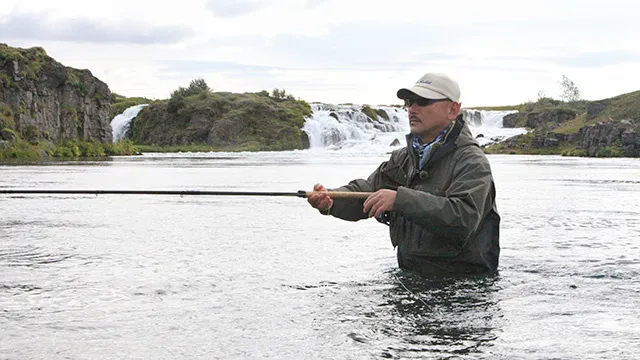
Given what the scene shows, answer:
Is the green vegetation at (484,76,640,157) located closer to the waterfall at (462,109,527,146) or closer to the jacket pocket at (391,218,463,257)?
the waterfall at (462,109,527,146)

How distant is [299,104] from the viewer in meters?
112

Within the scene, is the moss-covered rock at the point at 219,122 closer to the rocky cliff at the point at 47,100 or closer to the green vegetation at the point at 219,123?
the green vegetation at the point at 219,123

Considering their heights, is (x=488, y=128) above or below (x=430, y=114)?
above

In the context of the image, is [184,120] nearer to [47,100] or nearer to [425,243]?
[47,100]

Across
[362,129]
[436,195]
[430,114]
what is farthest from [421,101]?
[362,129]

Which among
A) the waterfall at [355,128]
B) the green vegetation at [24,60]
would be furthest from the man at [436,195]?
the waterfall at [355,128]

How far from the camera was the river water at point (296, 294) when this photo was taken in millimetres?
4879

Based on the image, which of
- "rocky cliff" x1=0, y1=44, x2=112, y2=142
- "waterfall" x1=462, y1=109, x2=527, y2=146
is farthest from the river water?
"waterfall" x1=462, y1=109, x2=527, y2=146

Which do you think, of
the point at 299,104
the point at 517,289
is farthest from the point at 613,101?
the point at 517,289

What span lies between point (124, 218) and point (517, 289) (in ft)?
28.4

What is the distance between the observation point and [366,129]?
86.3m

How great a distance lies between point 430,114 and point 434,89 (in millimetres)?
206

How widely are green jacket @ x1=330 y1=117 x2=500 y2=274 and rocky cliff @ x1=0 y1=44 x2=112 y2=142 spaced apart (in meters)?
49.7

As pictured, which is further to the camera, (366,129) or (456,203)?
(366,129)
